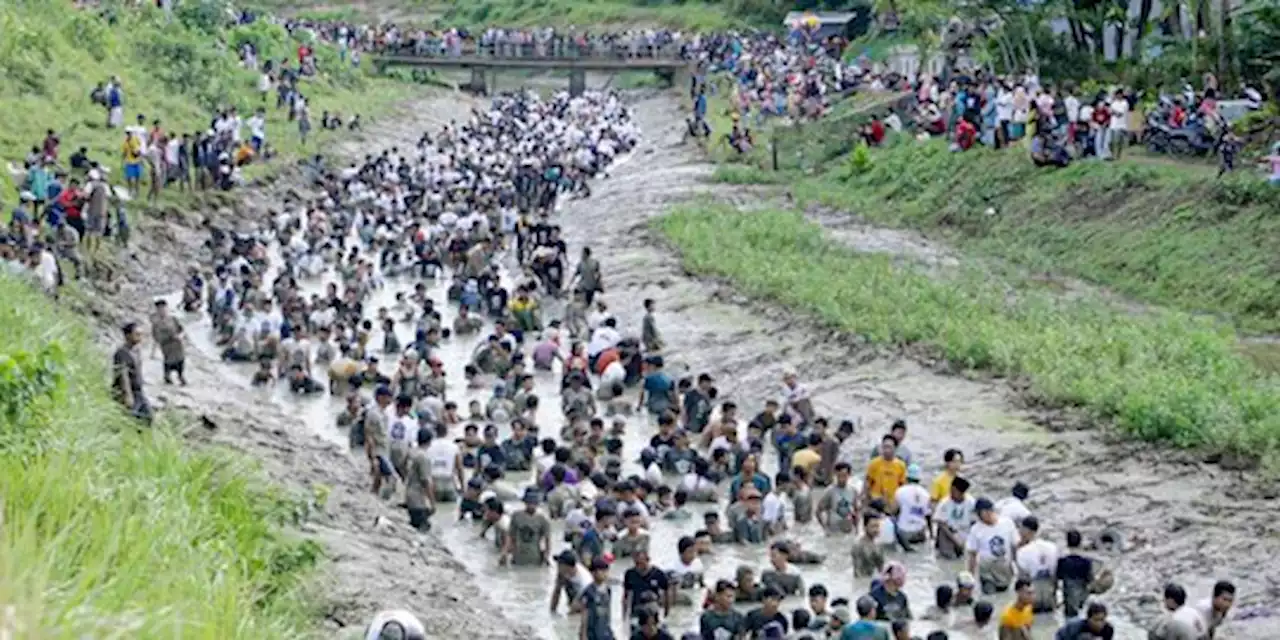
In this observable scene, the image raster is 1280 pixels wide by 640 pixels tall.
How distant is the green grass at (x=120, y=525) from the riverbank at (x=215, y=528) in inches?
0.8

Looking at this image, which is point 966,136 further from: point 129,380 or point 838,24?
point 838,24

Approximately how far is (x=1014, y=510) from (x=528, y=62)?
5235 cm

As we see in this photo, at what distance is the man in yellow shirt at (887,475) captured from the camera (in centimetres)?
1780

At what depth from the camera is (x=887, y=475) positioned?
1784 centimetres

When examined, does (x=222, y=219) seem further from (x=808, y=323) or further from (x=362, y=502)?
(x=362, y=502)

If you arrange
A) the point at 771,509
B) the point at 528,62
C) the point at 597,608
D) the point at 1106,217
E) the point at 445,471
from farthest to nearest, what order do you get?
the point at 528,62, the point at 1106,217, the point at 445,471, the point at 771,509, the point at 597,608

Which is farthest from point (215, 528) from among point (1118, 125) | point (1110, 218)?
point (1118, 125)

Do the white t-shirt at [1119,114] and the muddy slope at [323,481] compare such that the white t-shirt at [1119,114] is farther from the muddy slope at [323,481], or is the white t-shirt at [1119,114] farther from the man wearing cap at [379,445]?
the man wearing cap at [379,445]

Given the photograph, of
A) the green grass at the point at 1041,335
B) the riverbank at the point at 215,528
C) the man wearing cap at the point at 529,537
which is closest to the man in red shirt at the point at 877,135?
the green grass at the point at 1041,335

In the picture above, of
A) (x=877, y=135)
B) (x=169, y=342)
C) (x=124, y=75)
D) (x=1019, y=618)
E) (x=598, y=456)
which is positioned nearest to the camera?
(x=1019, y=618)

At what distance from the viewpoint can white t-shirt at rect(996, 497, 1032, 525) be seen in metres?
16.1

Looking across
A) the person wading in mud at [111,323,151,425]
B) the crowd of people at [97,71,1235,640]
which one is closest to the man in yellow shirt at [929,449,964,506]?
the crowd of people at [97,71,1235,640]

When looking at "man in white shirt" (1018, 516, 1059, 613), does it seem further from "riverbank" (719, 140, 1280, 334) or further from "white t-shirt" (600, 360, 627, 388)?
"riverbank" (719, 140, 1280, 334)

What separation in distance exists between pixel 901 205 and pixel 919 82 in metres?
9.56
